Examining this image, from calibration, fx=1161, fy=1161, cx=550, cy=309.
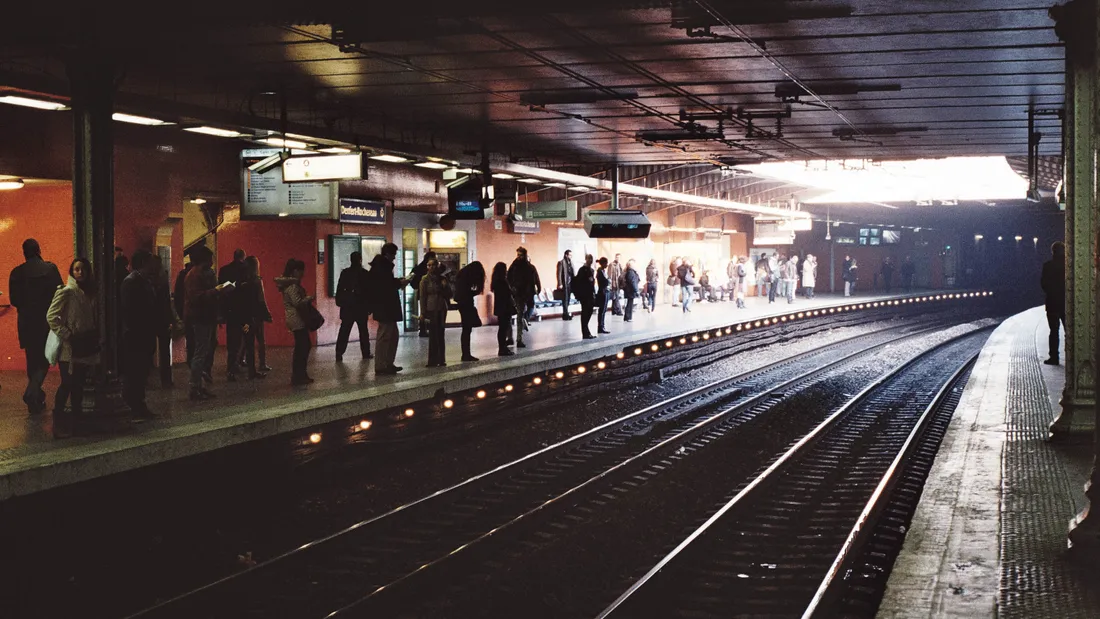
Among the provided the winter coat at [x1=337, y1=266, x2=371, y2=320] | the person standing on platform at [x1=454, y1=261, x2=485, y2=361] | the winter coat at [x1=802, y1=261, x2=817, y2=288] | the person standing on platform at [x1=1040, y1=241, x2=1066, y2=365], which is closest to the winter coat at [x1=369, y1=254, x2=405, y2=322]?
the winter coat at [x1=337, y1=266, x2=371, y2=320]

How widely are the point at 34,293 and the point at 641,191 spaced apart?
63.3ft

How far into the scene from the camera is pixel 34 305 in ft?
40.2

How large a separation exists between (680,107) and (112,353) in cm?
916

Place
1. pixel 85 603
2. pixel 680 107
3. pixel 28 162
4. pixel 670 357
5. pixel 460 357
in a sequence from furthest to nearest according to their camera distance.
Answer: pixel 670 357 → pixel 460 357 → pixel 680 107 → pixel 28 162 → pixel 85 603

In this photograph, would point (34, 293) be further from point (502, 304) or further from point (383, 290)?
point (502, 304)

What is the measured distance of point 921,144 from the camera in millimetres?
22938

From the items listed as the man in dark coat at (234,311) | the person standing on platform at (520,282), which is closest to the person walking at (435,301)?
the man in dark coat at (234,311)

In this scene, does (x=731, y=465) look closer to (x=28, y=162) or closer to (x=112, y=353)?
(x=112, y=353)

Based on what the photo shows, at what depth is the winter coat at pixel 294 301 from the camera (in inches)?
587

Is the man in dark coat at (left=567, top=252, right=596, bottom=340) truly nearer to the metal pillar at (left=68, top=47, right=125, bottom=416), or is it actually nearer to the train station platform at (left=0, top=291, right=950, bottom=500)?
the train station platform at (left=0, top=291, right=950, bottom=500)

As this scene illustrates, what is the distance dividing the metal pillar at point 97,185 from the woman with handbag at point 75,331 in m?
0.19

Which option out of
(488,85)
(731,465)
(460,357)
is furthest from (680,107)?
(731,465)

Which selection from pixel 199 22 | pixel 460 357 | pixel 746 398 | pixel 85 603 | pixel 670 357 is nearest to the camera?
pixel 85 603

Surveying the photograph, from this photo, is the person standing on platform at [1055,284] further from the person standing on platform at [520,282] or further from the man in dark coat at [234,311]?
the man in dark coat at [234,311]
